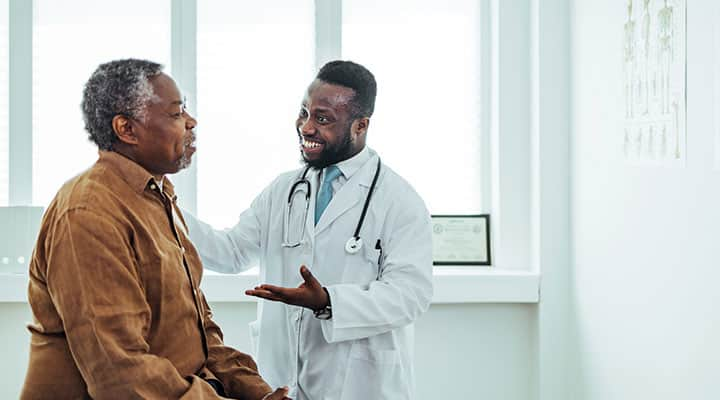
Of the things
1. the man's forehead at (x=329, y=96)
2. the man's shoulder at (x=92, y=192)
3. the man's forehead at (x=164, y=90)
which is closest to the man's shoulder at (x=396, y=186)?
the man's forehead at (x=329, y=96)

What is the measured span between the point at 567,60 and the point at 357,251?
156 centimetres

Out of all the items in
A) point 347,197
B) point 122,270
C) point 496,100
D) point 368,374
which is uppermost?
point 496,100

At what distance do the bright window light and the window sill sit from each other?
1.38 feet

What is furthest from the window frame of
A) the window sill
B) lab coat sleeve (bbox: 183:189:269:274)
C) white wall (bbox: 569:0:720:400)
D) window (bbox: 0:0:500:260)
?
lab coat sleeve (bbox: 183:189:269:274)

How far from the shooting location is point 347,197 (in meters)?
2.54

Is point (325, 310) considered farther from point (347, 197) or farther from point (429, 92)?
point (429, 92)

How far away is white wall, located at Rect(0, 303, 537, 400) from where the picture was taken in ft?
12.3

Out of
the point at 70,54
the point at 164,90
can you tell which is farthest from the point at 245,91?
the point at 164,90

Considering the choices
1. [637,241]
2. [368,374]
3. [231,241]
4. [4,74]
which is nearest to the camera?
[368,374]

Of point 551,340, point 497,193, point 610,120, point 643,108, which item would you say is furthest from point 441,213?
point 643,108

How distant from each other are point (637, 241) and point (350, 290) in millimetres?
1006

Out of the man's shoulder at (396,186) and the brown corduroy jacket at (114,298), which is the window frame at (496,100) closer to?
the man's shoulder at (396,186)

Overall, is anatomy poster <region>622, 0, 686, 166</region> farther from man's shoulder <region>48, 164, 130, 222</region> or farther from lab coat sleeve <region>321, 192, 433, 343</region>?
man's shoulder <region>48, 164, 130, 222</region>

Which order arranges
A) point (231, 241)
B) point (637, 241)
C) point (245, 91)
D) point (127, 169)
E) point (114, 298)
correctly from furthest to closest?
1. point (245, 91)
2. point (637, 241)
3. point (231, 241)
4. point (127, 169)
5. point (114, 298)
